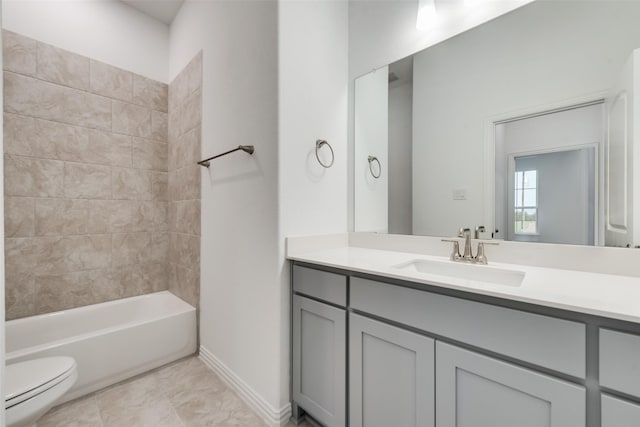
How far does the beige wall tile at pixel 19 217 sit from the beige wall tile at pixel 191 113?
1.11 meters

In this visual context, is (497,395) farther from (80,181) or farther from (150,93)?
(150,93)

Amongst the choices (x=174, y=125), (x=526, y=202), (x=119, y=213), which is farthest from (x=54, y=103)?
(x=526, y=202)

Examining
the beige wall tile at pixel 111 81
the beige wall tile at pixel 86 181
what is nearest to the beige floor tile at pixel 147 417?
the beige wall tile at pixel 86 181

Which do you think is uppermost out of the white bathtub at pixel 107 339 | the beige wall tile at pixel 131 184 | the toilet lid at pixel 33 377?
the beige wall tile at pixel 131 184

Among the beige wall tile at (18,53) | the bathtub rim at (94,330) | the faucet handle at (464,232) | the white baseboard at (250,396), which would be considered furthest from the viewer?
the beige wall tile at (18,53)

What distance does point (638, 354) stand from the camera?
0.64m

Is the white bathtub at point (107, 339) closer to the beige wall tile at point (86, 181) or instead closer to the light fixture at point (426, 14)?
the beige wall tile at point (86, 181)

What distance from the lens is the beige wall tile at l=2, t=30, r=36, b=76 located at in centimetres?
180

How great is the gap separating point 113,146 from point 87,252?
0.84 metres

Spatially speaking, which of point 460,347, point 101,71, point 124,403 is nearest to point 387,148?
point 460,347

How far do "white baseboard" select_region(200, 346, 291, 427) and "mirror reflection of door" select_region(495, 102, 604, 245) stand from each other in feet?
4.51

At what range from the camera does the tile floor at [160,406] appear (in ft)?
4.72

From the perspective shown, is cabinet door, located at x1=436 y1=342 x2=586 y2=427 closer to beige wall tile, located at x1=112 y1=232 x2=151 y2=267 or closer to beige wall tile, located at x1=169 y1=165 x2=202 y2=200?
beige wall tile, located at x1=169 y1=165 x2=202 y2=200

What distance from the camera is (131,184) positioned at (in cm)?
232
